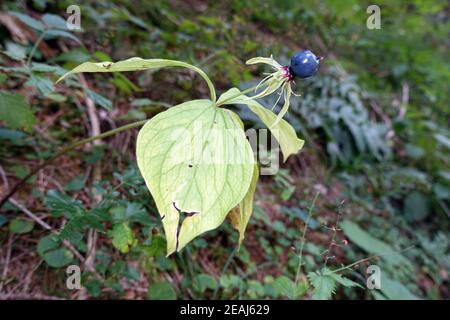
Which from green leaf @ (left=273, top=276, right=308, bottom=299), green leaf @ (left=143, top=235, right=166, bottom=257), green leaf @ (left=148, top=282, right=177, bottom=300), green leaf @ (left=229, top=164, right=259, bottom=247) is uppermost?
green leaf @ (left=229, top=164, right=259, bottom=247)

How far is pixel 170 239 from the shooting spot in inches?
26.8

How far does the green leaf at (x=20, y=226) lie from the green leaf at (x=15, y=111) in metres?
0.29

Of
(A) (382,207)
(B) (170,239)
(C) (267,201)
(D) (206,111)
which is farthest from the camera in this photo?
(A) (382,207)

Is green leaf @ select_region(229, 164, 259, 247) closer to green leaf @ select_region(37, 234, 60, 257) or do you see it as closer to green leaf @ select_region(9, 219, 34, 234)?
green leaf @ select_region(37, 234, 60, 257)

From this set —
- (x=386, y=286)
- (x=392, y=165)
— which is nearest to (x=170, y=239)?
(x=386, y=286)

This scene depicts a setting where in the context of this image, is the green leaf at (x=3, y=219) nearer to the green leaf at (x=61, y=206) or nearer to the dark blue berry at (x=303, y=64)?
the green leaf at (x=61, y=206)

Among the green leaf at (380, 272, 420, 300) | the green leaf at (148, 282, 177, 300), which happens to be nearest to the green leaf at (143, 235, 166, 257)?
the green leaf at (148, 282, 177, 300)

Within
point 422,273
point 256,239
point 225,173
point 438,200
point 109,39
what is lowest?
point 422,273

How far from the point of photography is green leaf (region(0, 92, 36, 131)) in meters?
1.06

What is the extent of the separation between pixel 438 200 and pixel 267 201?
4.78 feet

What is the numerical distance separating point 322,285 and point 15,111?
95cm

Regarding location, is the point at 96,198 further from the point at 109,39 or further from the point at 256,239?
the point at 109,39

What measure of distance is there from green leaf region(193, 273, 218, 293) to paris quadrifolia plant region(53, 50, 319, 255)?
525 mm

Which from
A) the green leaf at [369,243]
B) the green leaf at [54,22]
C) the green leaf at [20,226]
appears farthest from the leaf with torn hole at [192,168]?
the green leaf at [369,243]
